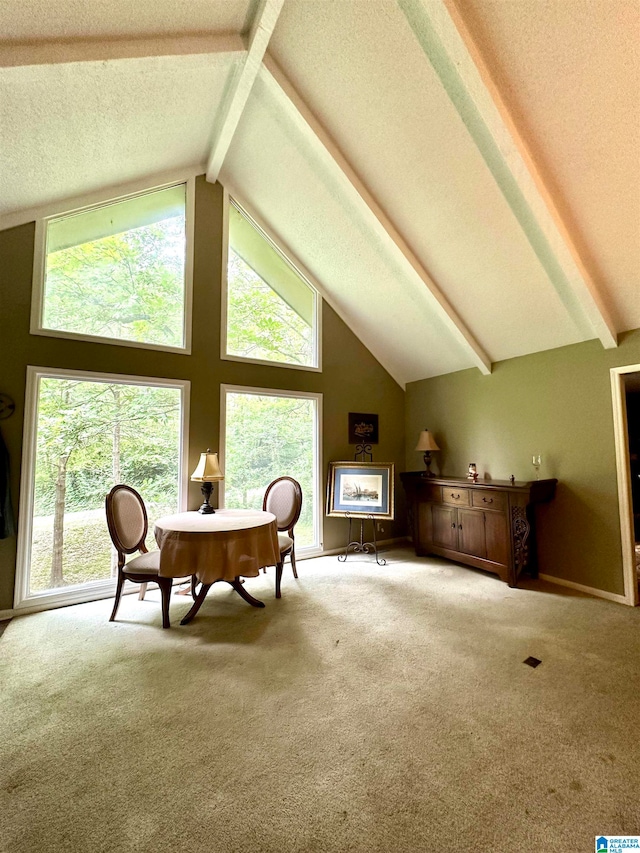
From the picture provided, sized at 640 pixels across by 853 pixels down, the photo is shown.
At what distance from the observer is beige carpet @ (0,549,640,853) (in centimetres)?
130

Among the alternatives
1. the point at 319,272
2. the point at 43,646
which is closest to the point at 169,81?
the point at 319,272

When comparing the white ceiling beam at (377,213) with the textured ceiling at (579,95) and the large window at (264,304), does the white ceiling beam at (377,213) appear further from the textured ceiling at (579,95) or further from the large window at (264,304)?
the large window at (264,304)

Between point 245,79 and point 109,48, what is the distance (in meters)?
1.01

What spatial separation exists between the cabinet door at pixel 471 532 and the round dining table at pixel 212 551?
2.26 meters

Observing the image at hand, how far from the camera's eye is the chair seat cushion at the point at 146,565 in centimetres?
280

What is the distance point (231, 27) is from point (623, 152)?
9.11ft

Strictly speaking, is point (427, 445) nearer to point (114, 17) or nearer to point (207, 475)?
point (207, 475)

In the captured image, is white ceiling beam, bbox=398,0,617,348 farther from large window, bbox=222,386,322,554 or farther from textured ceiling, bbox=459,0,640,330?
large window, bbox=222,386,322,554

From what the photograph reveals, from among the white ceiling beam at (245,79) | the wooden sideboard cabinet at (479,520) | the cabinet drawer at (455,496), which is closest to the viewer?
the white ceiling beam at (245,79)

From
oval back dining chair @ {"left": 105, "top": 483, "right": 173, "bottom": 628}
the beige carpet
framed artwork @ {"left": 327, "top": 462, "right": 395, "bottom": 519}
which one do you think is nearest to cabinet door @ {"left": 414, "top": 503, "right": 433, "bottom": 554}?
framed artwork @ {"left": 327, "top": 462, "right": 395, "bottom": 519}

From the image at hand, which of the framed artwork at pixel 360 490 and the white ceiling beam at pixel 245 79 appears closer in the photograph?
the white ceiling beam at pixel 245 79

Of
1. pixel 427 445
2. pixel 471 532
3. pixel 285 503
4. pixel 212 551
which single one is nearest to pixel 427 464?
pixel 427 445

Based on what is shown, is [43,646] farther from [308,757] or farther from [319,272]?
[319,272]

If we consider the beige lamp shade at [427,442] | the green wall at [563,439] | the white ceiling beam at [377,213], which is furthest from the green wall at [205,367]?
the white ceiling beam at [377,213]
